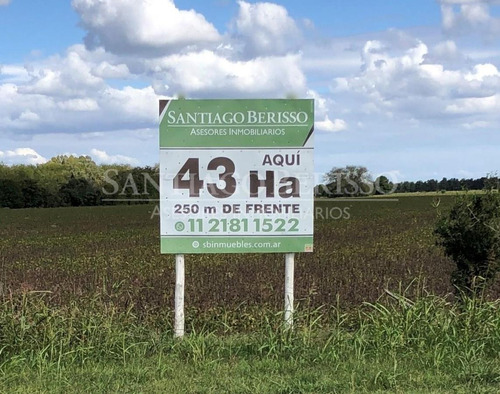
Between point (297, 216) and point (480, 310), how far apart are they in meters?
2.39

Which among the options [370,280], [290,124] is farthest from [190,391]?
[370,280]

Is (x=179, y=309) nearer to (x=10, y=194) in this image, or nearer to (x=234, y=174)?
(x=234, y=174)

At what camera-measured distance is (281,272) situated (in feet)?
45.4

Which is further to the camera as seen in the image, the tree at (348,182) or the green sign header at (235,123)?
the tree at (348,182)

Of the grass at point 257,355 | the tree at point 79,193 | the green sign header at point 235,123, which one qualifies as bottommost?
the grass at point 257,355

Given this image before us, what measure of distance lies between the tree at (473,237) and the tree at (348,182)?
798 centimetres

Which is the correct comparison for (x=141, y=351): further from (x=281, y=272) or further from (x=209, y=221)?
(x=281, y=272)

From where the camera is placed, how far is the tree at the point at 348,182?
2200 cm

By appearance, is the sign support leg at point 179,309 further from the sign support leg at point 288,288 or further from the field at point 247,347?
the sign support leg at point 288,288

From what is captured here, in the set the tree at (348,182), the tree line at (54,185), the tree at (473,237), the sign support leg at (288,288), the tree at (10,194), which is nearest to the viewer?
the sign support leg at (288,288)

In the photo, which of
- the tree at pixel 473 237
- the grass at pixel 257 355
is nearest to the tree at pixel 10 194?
the grass at pixel 257 355

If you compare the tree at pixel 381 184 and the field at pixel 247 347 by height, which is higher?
the tree at pixel 381 184

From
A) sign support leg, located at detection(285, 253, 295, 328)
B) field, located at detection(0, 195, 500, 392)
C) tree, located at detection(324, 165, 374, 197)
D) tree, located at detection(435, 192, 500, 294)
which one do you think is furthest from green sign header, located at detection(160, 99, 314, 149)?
tree, located at detection(324, 165, 374, 197)

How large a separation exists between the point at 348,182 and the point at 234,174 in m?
18.2
